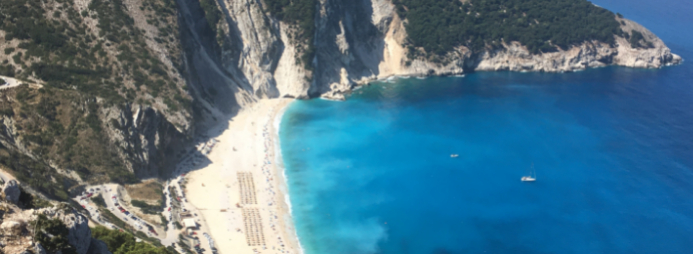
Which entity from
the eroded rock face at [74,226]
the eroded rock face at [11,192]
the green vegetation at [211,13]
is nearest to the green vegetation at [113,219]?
the eroded rock face at [74,226]

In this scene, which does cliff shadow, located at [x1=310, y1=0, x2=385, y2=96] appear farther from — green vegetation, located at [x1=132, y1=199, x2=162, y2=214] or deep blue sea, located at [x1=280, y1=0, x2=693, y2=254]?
green vegetation, located at [x1=132, y1=199, x2=162, y2=214]

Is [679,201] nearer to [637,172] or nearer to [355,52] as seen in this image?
[637,172]

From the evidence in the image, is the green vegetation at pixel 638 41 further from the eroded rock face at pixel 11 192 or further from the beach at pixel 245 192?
the eroded rock face at pixel 11 192

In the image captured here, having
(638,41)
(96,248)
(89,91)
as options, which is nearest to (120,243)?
(96,248)

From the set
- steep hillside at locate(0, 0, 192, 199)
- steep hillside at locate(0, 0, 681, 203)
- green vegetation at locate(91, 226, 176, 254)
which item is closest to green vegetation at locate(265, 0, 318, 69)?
steep hillside at locate(0, 0, 681, 203)

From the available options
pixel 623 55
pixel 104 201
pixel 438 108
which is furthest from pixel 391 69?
pixel 104 201

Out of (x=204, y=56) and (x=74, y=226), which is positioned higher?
(x=204, y=56)

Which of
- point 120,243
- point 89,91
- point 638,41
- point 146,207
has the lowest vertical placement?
point 146,207

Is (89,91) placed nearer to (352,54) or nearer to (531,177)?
(352,54)
